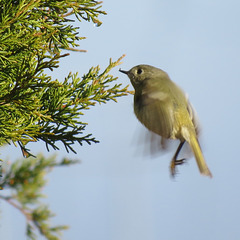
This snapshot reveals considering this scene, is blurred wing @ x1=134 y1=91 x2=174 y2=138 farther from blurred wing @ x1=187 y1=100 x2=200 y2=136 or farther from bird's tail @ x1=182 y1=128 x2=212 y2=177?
blurred wing @ x1=187 y1=100 x2=200 y2=136

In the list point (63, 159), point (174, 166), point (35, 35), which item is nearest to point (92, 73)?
point (35, 35)

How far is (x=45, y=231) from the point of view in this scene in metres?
3.96

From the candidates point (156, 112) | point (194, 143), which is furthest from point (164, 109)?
point (194, 143)

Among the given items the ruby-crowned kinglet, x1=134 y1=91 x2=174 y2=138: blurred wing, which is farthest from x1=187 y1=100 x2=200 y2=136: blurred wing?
x1=134 y1=91 x2=174 y2=138: blurred wing

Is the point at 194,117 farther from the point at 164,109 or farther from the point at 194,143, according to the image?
the point at 164,109

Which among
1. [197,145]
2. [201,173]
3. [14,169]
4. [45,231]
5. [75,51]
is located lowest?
[45,231]

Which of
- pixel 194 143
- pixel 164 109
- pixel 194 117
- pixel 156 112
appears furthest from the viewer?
pixel 194 117

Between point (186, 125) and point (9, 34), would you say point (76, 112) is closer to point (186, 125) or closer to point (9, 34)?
point (9, 34)

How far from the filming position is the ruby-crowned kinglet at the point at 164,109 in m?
3.13

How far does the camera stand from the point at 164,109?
A: 10.8 feet

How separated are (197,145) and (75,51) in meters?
1.10

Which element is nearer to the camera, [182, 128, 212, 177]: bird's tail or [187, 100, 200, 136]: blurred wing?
[182, 128, 212, 177]: bird's tail

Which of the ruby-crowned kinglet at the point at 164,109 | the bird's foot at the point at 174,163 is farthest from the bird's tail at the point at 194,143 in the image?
the bird's foot at the point at 174,163

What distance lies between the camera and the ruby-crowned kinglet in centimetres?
313
